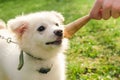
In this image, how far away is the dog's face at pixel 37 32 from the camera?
3127mm

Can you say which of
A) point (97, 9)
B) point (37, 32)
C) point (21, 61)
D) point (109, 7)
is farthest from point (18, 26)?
point (109, 7)

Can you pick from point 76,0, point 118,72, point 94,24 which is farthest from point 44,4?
point 118,72

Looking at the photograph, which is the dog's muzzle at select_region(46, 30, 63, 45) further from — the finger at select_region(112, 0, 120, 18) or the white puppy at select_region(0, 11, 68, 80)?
the finger at select_region(112, 0, 120, 18)

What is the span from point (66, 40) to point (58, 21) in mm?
219

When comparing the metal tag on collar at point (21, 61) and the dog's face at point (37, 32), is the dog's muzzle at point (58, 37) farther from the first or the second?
the metal tag on collar at point (21, 61)

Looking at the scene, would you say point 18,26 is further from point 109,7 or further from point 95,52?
point 95,52

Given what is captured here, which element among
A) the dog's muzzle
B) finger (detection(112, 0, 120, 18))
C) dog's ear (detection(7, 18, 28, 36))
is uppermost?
finger (detection(112, 0, 120, 18))

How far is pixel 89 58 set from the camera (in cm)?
550

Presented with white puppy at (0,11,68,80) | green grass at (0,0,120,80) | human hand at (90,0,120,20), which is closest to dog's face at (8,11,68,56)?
white puppy at (0,11,68,80)

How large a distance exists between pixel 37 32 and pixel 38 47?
135 millimetres

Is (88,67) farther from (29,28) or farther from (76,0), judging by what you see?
(76,0)

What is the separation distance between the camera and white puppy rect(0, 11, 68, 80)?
314 centimetres

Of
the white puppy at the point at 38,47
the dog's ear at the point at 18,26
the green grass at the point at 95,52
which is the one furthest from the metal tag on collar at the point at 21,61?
the green grass at the point at 95,52

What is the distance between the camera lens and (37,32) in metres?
3.18
